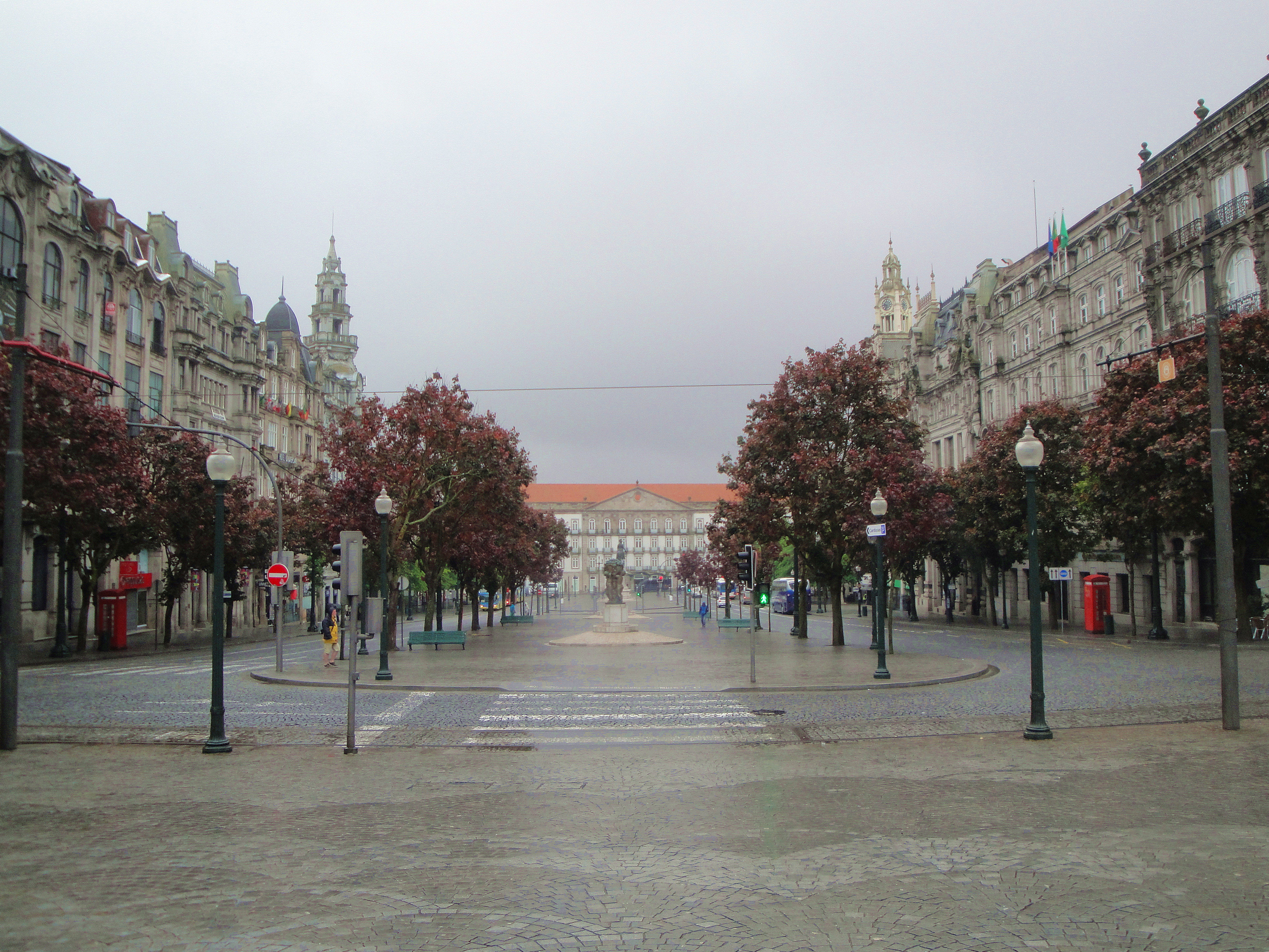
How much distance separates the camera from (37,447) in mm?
28516

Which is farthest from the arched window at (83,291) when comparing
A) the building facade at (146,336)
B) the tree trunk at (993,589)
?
the tree trunk at (993,589)

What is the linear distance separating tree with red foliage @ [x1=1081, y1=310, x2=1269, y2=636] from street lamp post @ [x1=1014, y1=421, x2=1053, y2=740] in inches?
647

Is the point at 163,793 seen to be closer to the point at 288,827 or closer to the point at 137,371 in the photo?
the point at 288,827

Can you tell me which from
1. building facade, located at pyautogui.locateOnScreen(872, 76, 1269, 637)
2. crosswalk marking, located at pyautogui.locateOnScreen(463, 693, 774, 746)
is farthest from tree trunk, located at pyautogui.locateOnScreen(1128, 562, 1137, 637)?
crosswalk marking, located at pyautogui.locateOnScreen(463, 693, 774, 746)

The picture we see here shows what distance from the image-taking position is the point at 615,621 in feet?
161

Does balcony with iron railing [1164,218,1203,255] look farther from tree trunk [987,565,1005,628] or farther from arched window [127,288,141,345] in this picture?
arched window [127,288,141,345]

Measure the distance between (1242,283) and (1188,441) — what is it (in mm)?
12480

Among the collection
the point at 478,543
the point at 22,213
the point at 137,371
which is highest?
the point at 22,213

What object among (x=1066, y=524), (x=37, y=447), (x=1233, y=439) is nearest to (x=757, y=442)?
(x=1233, y=439)

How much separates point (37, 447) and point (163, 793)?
21.2m

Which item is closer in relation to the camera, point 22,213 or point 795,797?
point 795,797

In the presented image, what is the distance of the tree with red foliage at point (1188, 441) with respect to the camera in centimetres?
3031

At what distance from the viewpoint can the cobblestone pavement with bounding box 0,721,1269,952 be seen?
6.62m

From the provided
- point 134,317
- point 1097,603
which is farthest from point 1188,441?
point 134,317
